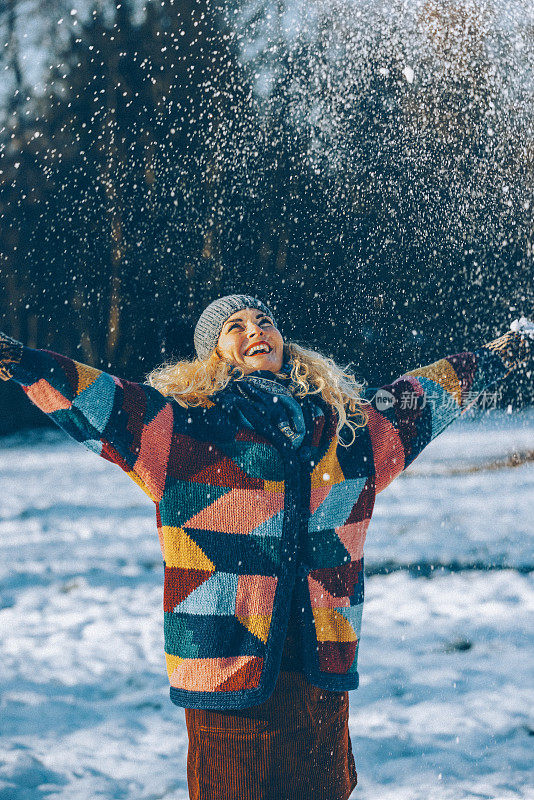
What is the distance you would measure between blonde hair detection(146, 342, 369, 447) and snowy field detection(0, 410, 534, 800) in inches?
46.3

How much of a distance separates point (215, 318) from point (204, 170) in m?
6.63

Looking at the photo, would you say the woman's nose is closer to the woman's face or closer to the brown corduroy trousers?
the woman's face

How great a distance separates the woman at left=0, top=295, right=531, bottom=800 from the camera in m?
1.23

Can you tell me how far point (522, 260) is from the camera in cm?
976

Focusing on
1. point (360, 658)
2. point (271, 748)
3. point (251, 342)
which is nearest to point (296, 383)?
point (251, 342)

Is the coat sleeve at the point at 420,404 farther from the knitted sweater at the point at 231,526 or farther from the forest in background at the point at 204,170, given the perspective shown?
the forest in background at the point at 204,170

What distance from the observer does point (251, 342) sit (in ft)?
4.74

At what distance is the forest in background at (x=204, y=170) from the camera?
7656 millimetres

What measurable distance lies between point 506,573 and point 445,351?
559 centimetres

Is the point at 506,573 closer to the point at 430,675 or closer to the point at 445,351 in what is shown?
the point at 430,675

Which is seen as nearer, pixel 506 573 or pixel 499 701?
pixel 499 701

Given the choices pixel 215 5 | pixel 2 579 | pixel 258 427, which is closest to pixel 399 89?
pixel 215 5

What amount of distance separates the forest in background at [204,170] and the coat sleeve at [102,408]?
6271 millimetres

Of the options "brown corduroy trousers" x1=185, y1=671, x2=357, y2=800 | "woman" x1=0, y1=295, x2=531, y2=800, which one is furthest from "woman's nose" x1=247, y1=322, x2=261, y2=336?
"brown corduroy trousers" x1=185, y1=671, x2=357, y2=800
